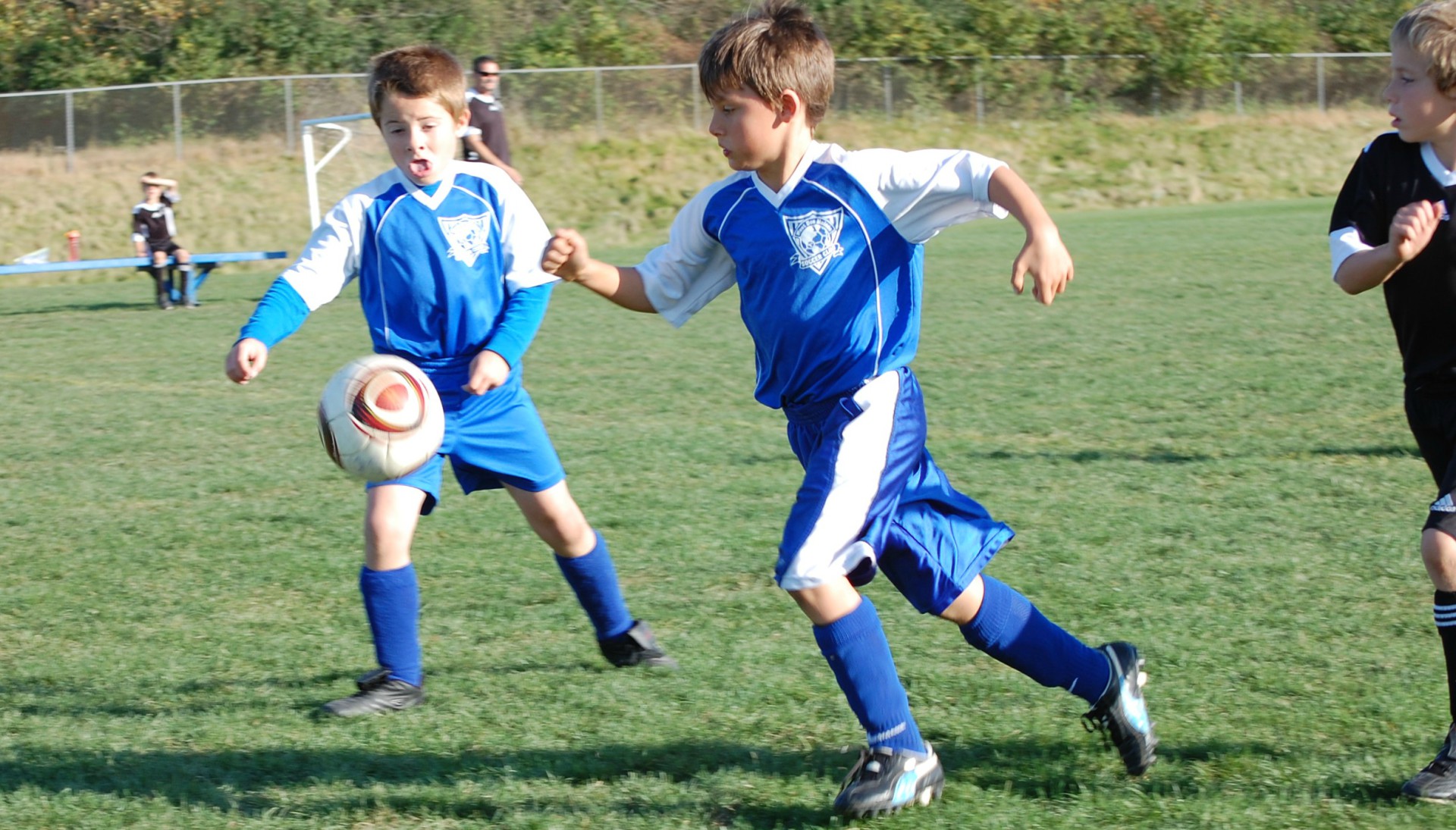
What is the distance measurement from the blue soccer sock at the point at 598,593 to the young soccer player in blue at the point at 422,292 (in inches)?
11.6

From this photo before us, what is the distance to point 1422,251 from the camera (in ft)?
9.24

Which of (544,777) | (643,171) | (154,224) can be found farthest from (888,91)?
(544,777)

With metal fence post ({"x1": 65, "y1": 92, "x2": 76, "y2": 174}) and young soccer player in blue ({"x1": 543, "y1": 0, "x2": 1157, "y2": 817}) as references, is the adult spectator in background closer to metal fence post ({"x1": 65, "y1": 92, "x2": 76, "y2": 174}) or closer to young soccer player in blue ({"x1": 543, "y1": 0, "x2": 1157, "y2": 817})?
young soccer player in blue ({"x1": 543, "y1": 0, "x2": 1157, "y2": 817})

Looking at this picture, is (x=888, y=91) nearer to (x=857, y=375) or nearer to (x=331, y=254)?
(x=331, y=254)

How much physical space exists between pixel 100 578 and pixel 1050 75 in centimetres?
2623

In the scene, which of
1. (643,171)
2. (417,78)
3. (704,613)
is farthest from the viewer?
(643,171)

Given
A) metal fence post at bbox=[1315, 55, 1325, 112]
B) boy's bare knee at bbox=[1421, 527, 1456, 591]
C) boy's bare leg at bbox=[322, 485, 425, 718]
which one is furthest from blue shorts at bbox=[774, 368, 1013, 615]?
metal fence post at bbox=[1315, 55, 1325, 112]

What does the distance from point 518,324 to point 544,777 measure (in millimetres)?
1143

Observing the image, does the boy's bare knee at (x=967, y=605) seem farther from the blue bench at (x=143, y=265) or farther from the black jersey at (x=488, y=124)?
the blue bench at (x=143, y=265)

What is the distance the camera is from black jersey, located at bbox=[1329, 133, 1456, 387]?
2.81 m

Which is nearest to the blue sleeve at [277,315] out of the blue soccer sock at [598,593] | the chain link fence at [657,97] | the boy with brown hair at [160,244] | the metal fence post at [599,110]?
the blue soccer sock at [598,593]

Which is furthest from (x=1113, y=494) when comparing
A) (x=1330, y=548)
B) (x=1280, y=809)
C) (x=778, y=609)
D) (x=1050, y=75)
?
(x=1050, y=75)

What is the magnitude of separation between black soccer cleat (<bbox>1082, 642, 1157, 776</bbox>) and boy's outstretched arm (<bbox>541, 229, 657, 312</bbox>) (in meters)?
1.27

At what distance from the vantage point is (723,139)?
2.85 meters
